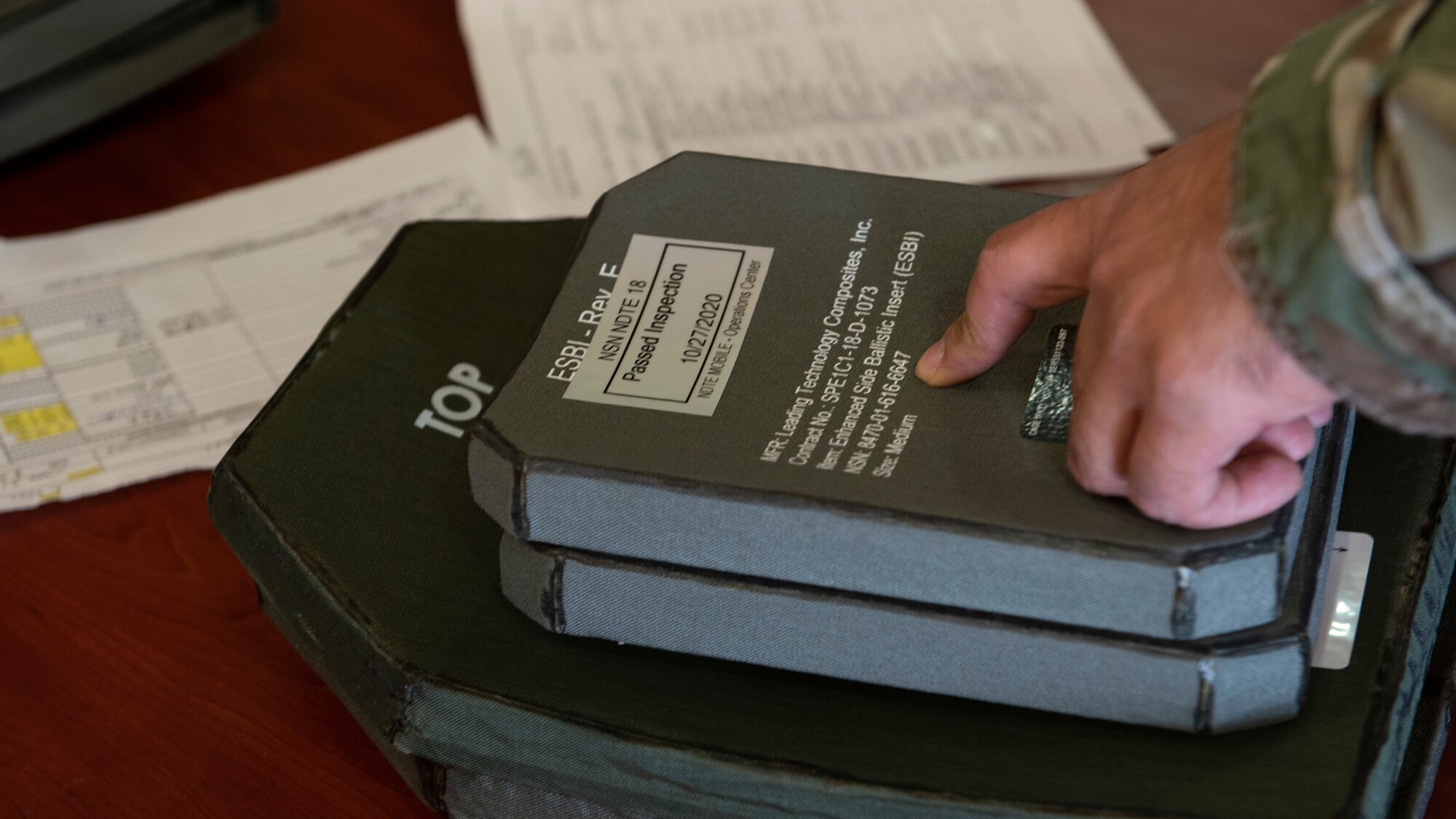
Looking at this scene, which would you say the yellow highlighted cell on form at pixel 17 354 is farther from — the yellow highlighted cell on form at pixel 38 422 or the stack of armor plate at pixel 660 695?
the stack of armor plate at pixel 660 695

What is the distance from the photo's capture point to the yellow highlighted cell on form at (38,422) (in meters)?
0.64

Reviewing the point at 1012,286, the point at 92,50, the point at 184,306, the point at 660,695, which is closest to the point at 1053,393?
the point at 1012,286

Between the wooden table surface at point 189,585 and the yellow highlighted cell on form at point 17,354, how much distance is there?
0.34ft

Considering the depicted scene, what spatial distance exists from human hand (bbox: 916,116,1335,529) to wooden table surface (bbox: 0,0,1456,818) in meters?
0.18

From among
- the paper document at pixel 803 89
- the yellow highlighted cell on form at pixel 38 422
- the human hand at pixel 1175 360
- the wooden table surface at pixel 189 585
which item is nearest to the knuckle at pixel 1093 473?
the human hand at pixel 1175 360

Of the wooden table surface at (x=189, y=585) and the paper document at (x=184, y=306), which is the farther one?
the paper document at (x=184, y=306)

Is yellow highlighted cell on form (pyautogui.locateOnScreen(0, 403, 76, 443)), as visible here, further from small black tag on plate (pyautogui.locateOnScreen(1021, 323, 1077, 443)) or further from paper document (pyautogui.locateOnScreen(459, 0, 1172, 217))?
small black tag on plate (pyautogui.locateOnScreen(1021, 323, 1077, 443))

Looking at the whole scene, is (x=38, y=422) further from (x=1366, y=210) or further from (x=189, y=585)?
(x=1366, y=210)

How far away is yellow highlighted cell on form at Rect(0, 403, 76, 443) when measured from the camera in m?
0.64

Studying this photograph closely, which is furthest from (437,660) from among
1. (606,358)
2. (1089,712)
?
(1089,712)

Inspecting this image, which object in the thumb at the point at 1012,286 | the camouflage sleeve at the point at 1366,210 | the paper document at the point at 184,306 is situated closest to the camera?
the camouflage sleeve at the point at 1366,210

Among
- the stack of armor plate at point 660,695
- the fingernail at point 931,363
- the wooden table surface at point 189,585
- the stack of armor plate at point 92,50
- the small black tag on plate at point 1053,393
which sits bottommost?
the wooden table surface at point 189,585

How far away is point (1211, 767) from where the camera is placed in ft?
1.29

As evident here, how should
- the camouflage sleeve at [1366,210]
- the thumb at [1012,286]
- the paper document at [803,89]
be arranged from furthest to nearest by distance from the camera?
the paper document at [803,89] → the thumb at [1012,286] → the camouflage sleeve at [1366,210]
